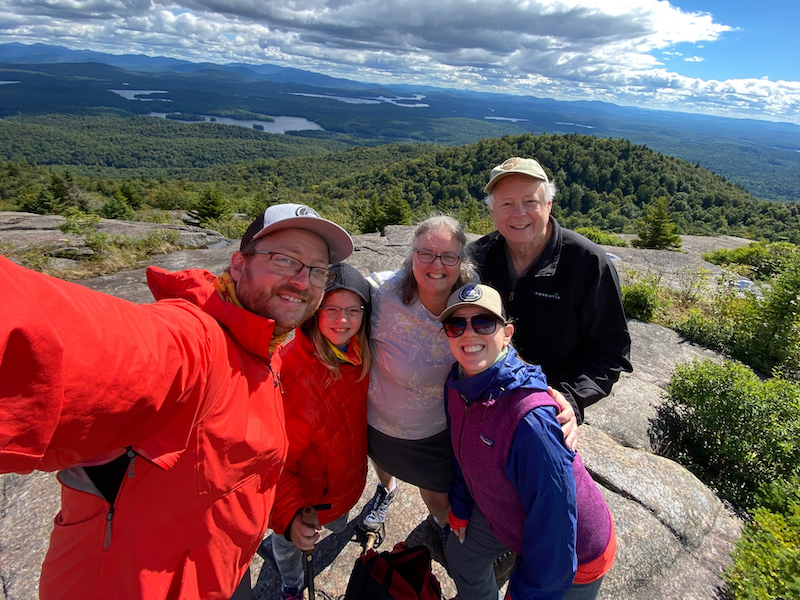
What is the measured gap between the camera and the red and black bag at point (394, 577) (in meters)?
2.13

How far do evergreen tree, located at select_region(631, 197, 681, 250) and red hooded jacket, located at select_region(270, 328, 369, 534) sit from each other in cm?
2169

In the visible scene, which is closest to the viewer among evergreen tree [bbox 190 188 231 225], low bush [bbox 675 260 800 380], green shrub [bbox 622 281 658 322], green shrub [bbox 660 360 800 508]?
green shrub [bbox 660 360 800 508]

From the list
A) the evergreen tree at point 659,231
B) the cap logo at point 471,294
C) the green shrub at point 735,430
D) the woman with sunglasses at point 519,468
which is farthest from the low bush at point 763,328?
the evergreen tree at point 659,231

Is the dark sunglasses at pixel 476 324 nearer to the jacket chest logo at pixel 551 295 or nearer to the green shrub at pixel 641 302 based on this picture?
the jacket chest logo at pixel 551 295

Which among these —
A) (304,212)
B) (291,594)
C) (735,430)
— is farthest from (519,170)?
(735,430)

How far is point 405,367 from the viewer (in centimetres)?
220

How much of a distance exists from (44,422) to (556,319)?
2452mm

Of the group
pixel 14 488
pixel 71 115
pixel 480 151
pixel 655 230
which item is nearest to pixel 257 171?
pixel 480 151

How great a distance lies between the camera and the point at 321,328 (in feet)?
6.82

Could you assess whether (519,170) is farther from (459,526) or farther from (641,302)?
(641,302)

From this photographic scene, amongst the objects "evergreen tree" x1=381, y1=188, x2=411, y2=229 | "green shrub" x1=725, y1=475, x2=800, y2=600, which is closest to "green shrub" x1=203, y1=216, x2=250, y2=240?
Result: "evergreen tree" x1=381, y1=188, x2=411, y2=229

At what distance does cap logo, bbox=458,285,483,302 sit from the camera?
1.85m

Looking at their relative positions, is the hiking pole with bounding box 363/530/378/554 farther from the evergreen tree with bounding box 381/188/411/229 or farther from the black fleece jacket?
the evergreen tree with bounding box 381/188/411/229

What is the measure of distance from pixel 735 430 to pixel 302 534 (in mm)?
4322
